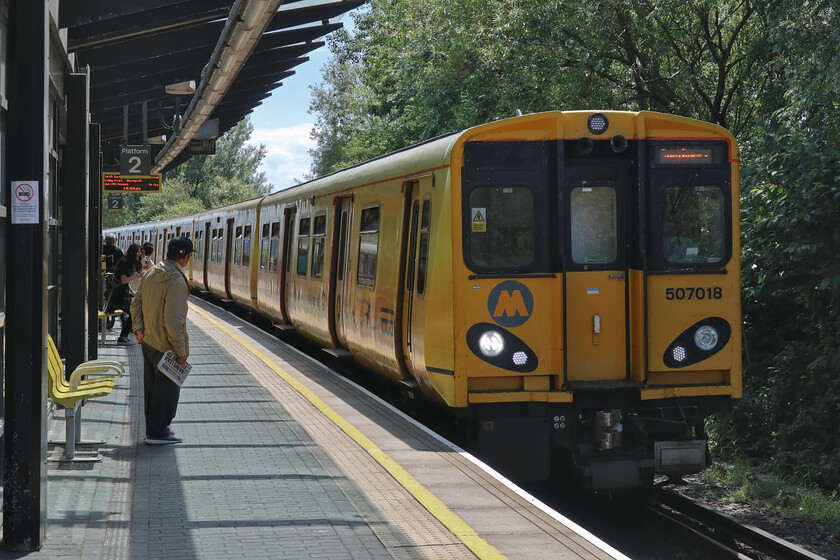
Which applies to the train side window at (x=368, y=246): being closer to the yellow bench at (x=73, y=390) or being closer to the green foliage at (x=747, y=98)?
the yellow bench at (x=73, y=390)

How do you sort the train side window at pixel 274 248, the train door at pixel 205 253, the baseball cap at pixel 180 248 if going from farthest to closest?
the train door at pixel 205 253 < the train side window at pixel 274 248 < the baseball cap at pixel 180 248

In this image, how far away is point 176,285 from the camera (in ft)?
25.5

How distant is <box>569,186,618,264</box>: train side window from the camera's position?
8.15m

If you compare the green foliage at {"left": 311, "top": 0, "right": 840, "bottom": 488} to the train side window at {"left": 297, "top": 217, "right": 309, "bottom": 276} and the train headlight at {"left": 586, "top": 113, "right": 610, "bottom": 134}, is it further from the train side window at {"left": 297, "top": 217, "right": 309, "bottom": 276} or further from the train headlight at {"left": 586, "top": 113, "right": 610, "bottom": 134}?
the train side window at {"left": 297, "top": 217, "right": 309, "bottom": 276}

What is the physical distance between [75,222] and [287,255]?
639 centimetres

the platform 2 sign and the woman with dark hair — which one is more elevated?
the platform 2 sign

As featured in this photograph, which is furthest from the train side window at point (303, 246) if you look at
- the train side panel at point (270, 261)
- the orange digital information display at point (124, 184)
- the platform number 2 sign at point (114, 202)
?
the platform number 2 sign at point (114, 202)

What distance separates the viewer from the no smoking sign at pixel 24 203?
5.02 meters

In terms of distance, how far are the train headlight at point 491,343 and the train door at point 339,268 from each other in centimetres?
426

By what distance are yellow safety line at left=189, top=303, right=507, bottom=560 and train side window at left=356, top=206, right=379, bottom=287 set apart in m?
1.33

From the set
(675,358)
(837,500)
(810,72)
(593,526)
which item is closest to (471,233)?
(675,358)

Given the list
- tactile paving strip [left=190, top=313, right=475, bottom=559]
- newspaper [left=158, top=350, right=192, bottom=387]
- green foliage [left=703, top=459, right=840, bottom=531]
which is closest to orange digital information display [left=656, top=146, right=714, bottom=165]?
green foliage [left=703, top=459, right=840, bottom=531]

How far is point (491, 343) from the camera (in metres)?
7.84

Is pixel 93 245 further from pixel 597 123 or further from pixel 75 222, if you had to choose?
pixel 597 123
